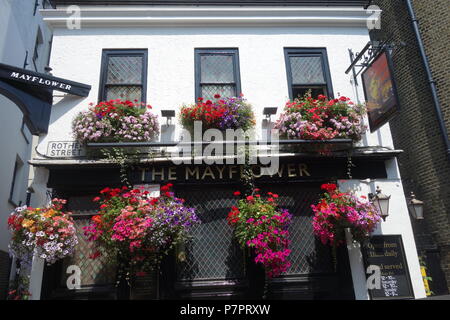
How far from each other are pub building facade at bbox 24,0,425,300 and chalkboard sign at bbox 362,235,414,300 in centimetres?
3

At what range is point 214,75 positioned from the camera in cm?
885

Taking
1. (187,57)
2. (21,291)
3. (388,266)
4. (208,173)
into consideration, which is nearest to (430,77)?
(388,266)

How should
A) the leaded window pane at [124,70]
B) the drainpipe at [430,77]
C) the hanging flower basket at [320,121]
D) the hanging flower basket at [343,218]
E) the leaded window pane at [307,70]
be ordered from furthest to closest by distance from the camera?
1. the drainpipe at [430,77]
2. the leaded window pane at [307,70]
3. the leaded window pane at [124,70]
4. the hanging flower basket at [320,121]
5. the hanging flower basket at [343,218]

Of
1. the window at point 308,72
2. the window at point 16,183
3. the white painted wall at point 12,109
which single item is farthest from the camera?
the window at point 16,183

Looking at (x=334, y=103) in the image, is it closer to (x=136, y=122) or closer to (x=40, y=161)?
(x=136, y=122)

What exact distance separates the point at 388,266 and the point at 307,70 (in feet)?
15.8

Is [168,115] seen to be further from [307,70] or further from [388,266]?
[388,266]

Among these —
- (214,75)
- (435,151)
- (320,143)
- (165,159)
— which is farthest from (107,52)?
(435,151)

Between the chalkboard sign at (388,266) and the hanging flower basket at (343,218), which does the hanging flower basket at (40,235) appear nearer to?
the hanging flower basket at (343,218)

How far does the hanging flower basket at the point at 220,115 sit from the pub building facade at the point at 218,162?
382 mm

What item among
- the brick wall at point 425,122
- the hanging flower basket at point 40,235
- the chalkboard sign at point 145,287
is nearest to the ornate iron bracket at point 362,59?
the brick wall at point 425,122

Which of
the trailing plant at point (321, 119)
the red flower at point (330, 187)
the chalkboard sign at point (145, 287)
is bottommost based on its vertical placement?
the chalkboard sign at point (145, 287)

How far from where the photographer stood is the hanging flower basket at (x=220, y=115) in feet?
25.8

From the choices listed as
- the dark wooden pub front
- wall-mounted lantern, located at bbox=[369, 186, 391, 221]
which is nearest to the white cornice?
the dark wooden pub front
